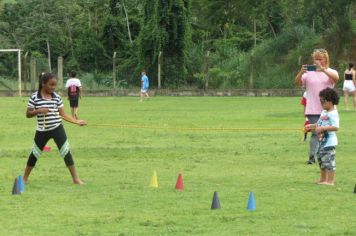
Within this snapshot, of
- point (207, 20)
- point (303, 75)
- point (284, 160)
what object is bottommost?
point (284, 160)

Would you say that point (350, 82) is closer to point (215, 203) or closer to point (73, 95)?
point (73, 95)

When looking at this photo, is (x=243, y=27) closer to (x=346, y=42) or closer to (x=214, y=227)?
(x=346, y=42)

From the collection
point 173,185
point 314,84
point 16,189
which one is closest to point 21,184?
point 16,189

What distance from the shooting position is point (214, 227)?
8.23m

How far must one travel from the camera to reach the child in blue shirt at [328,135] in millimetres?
11344

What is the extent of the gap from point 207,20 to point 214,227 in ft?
138

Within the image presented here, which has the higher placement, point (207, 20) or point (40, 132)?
point (207, 20)

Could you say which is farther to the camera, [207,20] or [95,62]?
[95,62]

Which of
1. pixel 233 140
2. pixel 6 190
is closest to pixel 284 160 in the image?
pixel 233 140

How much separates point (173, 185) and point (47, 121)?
6.57ft

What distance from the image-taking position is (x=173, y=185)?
11.3 metres

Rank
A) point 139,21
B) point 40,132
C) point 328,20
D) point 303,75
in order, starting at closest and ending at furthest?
point 40,132
point 303,75
point 328,20
point 139,21

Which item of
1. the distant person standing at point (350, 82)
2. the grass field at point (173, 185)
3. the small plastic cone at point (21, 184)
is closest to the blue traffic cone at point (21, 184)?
the small plastic cone at point (21, 184)

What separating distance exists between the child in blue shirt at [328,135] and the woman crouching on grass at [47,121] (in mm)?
3421
